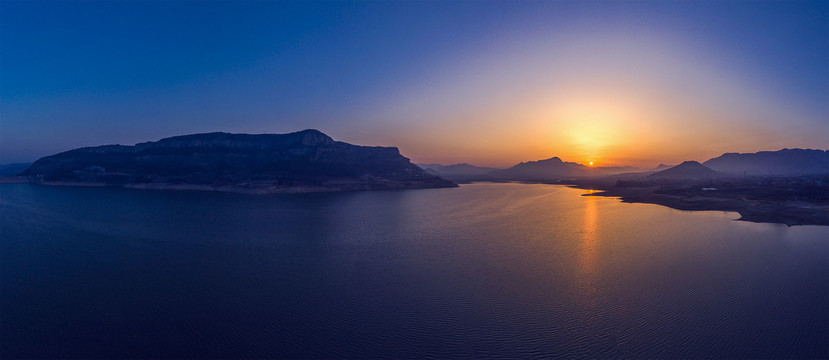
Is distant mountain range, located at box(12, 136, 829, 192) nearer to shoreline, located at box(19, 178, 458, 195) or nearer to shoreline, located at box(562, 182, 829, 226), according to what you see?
shoreline, located at box(19, 178, 458, 195)

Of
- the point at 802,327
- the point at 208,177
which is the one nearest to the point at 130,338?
the point at 802,327

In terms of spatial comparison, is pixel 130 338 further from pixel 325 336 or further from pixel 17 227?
pixel 17 227

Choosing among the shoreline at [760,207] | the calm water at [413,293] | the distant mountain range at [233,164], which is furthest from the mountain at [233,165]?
the shoreline at [760,207]

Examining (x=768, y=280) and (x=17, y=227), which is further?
(x=17, y=227)

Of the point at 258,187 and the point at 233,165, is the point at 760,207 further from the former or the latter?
the point at 233,165

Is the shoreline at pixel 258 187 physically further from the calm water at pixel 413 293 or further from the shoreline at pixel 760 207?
the shoreline at pixel 760 207

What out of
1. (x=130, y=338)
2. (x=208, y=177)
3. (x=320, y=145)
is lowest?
(x=130, y=338)

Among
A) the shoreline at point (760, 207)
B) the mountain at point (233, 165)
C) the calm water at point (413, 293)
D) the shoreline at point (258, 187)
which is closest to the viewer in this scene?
the calm water at point (413, 293)
